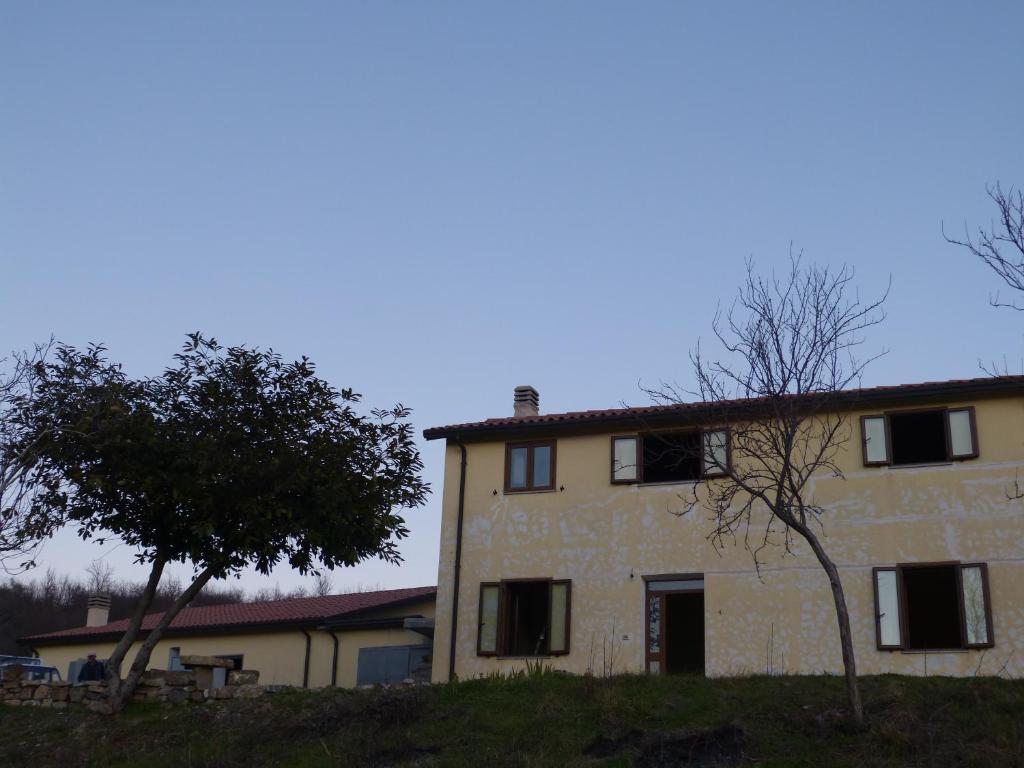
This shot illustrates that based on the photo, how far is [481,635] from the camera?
2569 centimetres

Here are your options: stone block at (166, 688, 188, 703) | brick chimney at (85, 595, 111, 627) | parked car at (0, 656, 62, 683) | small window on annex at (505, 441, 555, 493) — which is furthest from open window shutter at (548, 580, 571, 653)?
brick chimney at (85, 595, 111, 627)

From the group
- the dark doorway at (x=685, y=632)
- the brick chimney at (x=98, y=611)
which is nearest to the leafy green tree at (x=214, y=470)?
the dark doorway at (x=685, y=632)

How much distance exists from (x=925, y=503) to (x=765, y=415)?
4872 millimetres

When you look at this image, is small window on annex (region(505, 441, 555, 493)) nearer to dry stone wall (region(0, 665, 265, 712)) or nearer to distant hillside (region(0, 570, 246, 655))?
dry stone wall (region(0, 665, 265, 712))

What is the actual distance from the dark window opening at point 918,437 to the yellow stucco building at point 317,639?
11.7 metres

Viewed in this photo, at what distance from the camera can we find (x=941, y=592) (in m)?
24.8

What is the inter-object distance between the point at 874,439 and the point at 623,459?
17.4ft

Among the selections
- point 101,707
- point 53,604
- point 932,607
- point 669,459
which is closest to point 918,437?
point 932,607

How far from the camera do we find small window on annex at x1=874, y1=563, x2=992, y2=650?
2212 centimetres

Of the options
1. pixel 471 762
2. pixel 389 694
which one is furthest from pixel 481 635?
pixel 471 762

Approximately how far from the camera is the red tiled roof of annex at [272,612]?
3228 centimetres

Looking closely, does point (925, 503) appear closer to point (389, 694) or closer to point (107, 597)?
point (389, 694)

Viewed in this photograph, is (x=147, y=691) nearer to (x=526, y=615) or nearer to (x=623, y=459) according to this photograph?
(x=526, y=615)

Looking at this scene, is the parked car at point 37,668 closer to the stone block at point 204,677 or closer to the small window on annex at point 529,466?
the stone block at point 204,677
